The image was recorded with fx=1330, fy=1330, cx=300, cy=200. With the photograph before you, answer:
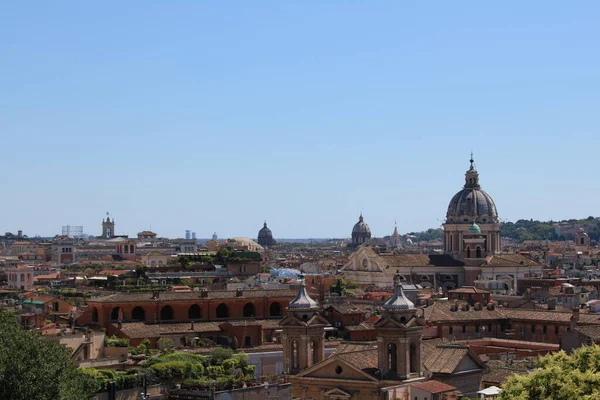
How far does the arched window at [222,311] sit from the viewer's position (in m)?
62.2

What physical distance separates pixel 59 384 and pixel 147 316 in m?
25.4

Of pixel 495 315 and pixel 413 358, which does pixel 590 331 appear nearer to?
pixel 495 315

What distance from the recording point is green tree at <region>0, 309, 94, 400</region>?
3416cm

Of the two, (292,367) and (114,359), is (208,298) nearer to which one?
(114,359)

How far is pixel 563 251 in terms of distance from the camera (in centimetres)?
18662

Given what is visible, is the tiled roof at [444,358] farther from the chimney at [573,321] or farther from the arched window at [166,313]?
the arched window at [166,313]

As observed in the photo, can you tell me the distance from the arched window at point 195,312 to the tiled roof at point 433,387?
22.4 m


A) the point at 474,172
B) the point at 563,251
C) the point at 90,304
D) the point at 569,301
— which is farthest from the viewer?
the point at 563,251

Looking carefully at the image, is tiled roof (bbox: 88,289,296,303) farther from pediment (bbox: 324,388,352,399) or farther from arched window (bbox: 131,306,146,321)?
pediment (bbox: 324,388,352,399)

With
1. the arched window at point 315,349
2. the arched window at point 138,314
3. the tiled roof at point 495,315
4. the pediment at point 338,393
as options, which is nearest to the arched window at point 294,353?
the arched window at point 315,349

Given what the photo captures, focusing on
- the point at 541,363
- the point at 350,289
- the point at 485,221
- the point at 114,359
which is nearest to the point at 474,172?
the point at 485,221

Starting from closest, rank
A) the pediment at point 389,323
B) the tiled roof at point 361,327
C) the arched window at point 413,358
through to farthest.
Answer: the pediment at point 389,323, the arched window at point 413,358, the tiled roof at point 361,327

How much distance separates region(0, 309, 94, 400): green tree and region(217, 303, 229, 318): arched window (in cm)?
2605

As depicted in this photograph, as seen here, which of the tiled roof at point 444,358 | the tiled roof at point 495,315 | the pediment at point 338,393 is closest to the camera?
the pediment at point 338,393
